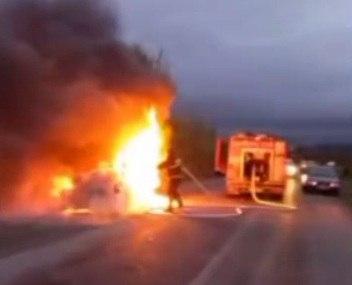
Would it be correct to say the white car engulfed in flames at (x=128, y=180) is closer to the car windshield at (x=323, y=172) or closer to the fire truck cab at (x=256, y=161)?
the fire truck cab at (x=256, y=161)

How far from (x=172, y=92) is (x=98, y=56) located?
Answer: 3.57 metres

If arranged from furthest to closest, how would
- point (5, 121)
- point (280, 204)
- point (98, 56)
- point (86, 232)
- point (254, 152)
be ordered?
point (254, 152) → point (280, 204) → point (98, 56) → point (5, 121) → point (86, 232)

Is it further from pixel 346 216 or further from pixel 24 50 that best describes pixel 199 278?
pixel 346 216

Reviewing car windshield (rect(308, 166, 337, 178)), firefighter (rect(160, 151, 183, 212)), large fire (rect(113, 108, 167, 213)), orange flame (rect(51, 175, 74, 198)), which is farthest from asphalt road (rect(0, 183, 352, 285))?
car windshield (rect(308, 166, 337, 178))

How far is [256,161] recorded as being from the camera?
136ft

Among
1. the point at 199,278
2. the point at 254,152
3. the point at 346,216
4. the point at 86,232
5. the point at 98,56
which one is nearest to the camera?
the point at 199,278

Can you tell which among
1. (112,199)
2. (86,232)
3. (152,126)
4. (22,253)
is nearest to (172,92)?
(152,126)

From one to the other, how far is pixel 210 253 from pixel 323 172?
34725 millimetres

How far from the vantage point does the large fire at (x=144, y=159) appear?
31.3m

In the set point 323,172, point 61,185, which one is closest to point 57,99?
point 61,185

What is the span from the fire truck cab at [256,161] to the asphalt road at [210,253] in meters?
10.9

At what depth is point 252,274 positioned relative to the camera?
1589 centimetres

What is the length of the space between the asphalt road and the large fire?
95.1 inches

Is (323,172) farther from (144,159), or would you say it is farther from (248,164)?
(144,159)
